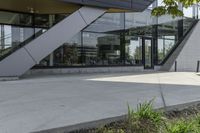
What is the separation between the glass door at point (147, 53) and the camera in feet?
97.1

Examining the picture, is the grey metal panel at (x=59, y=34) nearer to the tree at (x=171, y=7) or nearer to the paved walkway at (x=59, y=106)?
the paved walkway at (x=59, y=106)

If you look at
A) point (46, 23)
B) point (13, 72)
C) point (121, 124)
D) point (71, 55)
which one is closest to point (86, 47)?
point (71, 55)

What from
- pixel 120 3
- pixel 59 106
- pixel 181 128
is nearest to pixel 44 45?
pixel 120 3

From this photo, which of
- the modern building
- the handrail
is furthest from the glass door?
the handrail

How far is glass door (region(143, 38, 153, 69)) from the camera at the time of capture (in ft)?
97.1

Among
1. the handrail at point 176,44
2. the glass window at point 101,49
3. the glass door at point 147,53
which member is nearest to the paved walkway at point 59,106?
the glass window at point 101,49

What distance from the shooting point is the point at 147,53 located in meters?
30.0

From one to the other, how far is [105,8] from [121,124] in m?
15.2

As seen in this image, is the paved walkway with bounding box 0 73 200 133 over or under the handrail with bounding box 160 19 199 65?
under

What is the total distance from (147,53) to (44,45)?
1334 centimetres

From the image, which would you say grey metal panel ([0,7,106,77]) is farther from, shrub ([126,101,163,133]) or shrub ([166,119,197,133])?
shrub ([166,119,197,133])

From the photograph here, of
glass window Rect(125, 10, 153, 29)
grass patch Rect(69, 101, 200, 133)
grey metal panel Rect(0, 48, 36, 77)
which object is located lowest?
grass patch Rect(69, 101, 200, 133)

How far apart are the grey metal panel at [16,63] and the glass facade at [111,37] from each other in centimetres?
285

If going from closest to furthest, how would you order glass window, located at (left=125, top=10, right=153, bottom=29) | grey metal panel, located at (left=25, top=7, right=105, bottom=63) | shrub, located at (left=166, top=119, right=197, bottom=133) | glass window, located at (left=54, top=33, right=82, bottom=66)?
shrub, located at (left=166, top=119, right=197, bottom=133) < grey metal panel, located at (left=25, top=7, right=105, bottom=63) < glass window, located at (left=54, top=33, right=82, bottom=66) < glass window, located at (left=125, top=10, right=153, bottom=29)
